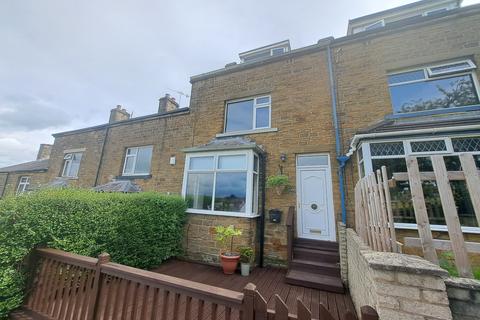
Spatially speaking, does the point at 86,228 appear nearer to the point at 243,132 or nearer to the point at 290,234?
the point at 290,234

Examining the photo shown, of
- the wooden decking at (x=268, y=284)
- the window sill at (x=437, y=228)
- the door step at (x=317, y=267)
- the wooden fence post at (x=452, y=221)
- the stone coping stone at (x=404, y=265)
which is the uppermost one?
the wooden fence post at (x=452, y=221)

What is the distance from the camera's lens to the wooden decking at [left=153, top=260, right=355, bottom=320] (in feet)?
12.3

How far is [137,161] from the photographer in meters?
10.1

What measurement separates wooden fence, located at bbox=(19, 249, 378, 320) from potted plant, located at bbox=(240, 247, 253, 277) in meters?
1.83

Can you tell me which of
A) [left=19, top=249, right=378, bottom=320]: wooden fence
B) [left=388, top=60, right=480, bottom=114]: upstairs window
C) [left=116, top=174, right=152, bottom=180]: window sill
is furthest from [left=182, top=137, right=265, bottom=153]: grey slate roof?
[left=388, top=60, right=480, bottom=114]: upstairs window

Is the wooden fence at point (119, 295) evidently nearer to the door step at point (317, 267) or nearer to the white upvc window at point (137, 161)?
the door step at point (317, 267)

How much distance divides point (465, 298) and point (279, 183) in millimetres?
4907

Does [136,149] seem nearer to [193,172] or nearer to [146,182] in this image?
[146,182]

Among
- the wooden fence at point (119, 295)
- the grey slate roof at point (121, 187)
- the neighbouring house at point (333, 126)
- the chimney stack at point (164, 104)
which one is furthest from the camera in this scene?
the chimney stack at point (164, 104)

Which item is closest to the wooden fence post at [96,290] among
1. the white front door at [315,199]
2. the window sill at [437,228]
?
the white front door at [315,199]

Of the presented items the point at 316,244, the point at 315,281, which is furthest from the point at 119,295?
the point at 316,244

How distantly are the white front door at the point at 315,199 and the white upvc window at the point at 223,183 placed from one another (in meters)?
1.54

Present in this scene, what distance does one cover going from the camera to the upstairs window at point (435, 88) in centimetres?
552

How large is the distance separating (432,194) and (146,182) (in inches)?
410
